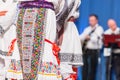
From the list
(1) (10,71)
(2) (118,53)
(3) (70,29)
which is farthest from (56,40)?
(2) (118,53)

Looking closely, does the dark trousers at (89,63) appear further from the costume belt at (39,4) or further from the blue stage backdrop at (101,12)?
the costume belt at (39,4)

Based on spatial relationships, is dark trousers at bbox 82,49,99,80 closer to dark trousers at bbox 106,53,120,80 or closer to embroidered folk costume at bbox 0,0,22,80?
dark trousers at bbox 106,53,120,80

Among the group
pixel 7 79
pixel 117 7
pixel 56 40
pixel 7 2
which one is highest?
pixel 117 7

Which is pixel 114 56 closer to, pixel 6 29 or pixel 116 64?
pixel 116 64

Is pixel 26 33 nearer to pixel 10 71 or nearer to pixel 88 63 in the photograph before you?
pixel 10 71

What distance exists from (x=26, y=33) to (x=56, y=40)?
0.19 m

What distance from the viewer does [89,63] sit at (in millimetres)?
8375

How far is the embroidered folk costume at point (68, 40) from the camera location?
278 centimetres

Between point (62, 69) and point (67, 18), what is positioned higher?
point (67, 18)

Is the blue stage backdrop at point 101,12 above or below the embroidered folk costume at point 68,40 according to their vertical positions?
above

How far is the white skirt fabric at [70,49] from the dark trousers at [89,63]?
18.0 feet

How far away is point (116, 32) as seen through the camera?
326 inches

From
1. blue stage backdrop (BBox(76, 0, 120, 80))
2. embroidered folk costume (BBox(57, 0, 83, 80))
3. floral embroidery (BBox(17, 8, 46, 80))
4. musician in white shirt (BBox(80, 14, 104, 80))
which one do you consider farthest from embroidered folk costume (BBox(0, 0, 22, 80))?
blue stage backdrop (BBox(76, 0, 120, 80))

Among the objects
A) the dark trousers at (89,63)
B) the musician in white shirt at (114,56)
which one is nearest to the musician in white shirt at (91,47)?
the dark trousers at (89,63)
